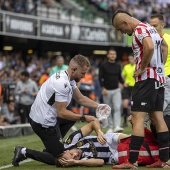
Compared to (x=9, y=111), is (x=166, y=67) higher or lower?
higher

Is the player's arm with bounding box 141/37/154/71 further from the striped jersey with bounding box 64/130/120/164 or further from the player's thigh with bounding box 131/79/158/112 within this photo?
the striped jersey with bounding box 64/130/120/164

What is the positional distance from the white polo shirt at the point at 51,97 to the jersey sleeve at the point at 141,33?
49.0 inches

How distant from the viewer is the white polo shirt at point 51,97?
8992 millimetres

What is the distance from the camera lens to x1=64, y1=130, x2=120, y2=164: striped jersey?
938cm

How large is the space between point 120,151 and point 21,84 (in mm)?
10007

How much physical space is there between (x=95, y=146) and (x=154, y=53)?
5.59 ft

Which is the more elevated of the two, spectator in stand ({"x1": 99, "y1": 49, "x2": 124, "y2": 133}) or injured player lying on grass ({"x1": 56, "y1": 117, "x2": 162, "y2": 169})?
spectator in stand ({"x1": 99, "y1": 49, "x2": 124, "y2": 133})

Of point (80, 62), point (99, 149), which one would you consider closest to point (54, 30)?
point (99, 149)

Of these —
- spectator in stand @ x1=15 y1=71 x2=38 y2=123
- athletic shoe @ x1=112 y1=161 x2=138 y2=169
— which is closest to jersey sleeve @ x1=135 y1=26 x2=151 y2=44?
athletic shoe @ x1=112 y1=161 x2=138 y2=169

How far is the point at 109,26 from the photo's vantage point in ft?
108

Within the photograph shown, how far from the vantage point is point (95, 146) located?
9.41 metres

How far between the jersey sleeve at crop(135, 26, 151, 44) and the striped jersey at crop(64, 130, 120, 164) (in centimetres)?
173

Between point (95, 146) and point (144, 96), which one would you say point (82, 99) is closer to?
point (95, 146)

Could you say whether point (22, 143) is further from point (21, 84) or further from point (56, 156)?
point (21, 84)
